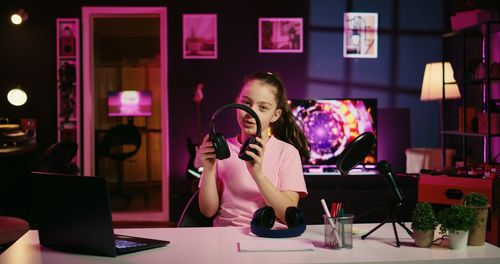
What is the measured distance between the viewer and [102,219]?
5.26 feet

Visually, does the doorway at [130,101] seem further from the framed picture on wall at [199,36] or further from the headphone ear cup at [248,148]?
the headphone ear cup at [248,148]

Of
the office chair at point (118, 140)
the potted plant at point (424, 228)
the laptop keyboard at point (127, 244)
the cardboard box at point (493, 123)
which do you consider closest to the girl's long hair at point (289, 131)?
the potted plant at point (424, 228)

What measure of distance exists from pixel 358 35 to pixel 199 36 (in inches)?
64.4

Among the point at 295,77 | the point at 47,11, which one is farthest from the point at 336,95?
the point at 47,11

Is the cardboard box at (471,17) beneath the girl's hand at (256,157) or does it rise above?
above

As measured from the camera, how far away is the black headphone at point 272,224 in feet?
6.09

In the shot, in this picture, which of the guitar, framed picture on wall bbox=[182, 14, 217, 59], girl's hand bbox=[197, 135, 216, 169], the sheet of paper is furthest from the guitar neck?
the sheet of paper

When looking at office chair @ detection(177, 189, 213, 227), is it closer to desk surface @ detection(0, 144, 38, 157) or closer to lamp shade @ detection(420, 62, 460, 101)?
desk surface @ detection(0, 144, 38, 157)

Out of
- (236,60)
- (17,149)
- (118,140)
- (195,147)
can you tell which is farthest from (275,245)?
(118,140)

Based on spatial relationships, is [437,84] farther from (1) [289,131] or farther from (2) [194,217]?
(2) [194,217]

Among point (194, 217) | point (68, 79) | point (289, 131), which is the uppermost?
point (68, 79)

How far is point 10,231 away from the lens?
330 cm

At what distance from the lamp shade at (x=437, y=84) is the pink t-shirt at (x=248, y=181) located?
388 centimetres

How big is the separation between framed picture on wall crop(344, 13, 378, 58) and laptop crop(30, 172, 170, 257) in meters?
4.96
